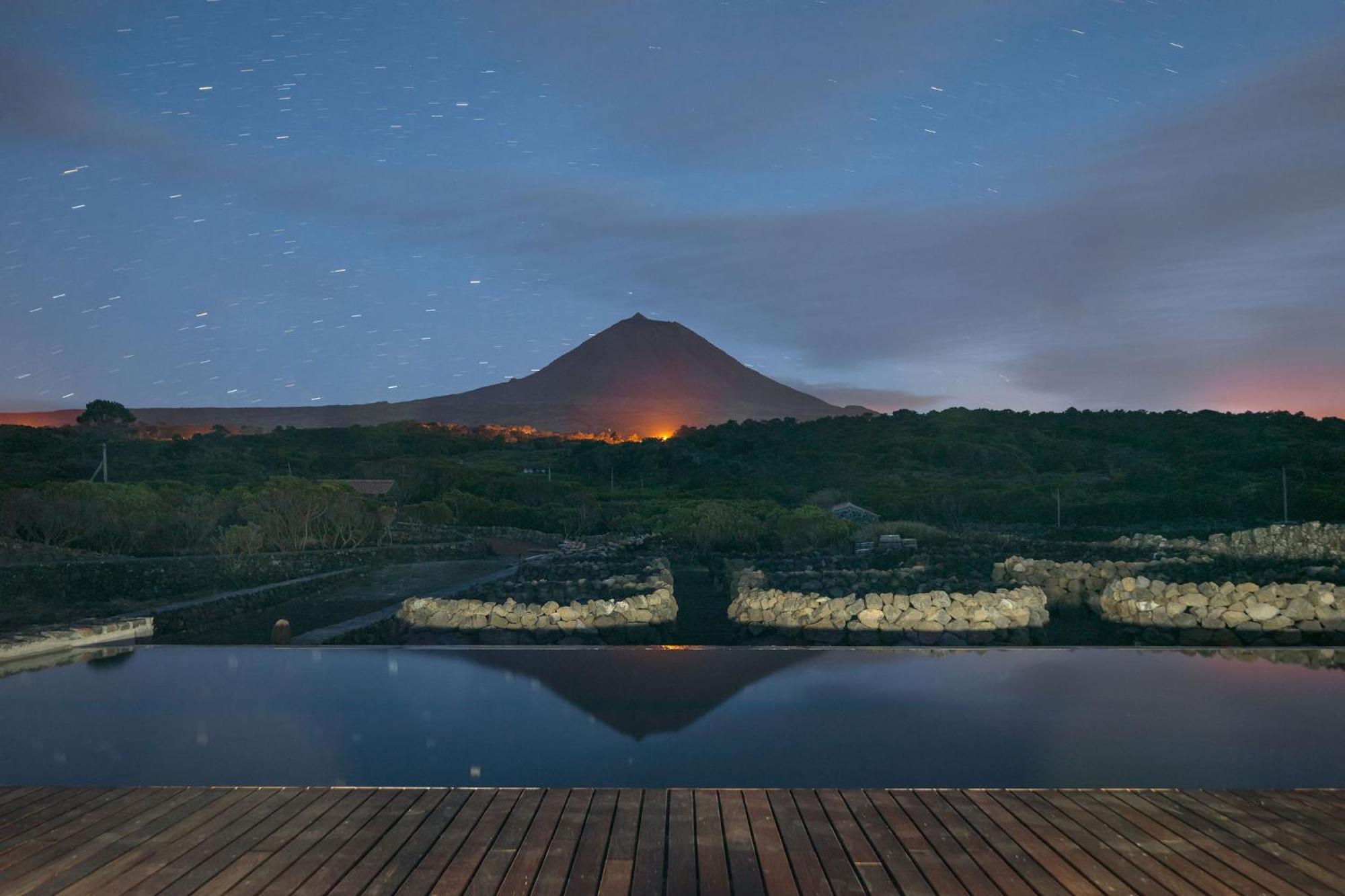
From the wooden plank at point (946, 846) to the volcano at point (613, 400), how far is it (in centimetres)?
6460

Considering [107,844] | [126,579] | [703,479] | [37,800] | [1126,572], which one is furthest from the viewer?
[703,479]

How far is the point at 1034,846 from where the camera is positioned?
2867 millimetres

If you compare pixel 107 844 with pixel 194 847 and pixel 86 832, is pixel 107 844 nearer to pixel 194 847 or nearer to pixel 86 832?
pixel 86 832

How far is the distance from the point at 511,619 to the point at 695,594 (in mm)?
3749

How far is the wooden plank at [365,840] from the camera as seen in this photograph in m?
2.64

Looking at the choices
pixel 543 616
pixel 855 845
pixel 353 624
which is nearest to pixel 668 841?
pixel 855 845

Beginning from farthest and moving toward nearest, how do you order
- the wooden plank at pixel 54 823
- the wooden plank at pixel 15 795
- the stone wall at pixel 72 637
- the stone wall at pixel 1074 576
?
1. the stone wall at pixel 1074 576
2. the stone wall at pixel 72 637
3. the wooden plank at pixel 15 795
4. the wooden plank at pixel 54 823

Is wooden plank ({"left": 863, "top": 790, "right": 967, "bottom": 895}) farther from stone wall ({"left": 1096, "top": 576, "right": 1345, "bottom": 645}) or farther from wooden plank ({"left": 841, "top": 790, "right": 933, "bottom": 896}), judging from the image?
stone wall ({"left": 1096, "top": 576, "right": 1345, "bottom": 645})

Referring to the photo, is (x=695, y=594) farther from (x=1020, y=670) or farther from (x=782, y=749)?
(x=782, y=749)

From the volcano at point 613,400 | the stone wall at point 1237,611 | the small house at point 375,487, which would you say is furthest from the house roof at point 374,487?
the volcano at point 613,400

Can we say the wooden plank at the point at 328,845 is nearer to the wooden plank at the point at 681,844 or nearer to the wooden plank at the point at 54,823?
the wooden plank at the point at 54,823

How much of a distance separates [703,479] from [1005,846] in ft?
115

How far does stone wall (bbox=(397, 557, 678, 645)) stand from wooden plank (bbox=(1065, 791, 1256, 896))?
5424 millimetres

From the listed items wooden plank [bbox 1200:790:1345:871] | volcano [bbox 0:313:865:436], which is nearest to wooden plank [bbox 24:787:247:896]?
wooden plank [bbox 1200:790:1345:871]
